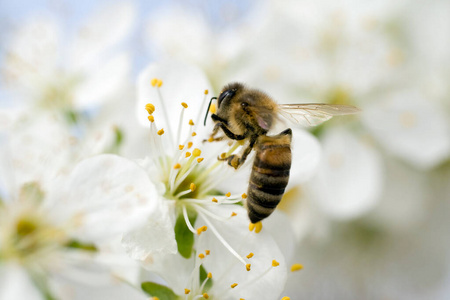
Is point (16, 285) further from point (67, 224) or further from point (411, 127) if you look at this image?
point (411, 127)

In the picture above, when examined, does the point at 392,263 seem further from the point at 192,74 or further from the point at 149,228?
the point at 149,228

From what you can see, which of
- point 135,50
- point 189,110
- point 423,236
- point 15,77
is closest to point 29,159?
point 189,110

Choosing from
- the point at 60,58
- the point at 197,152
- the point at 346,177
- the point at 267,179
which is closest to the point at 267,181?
the point at 267,179

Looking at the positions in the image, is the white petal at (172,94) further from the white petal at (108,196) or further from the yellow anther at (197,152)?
the white petal at (108,196)

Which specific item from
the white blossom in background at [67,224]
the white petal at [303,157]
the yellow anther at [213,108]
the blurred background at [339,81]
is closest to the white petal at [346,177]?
the blurred background at [339,81]

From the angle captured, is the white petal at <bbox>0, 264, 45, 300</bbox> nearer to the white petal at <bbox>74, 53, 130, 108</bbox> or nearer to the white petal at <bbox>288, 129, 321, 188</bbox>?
the white petal at <bbox>288, 129, 321, 188</bbox>

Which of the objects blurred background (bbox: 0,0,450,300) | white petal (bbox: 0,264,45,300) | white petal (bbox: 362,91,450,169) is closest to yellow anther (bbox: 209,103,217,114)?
white petal (bbox: 0,264,45,300)

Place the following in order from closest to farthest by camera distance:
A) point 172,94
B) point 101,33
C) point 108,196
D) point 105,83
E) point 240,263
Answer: point 108,196
point 240,263
point 172,94
point 105,83
point 101,33
